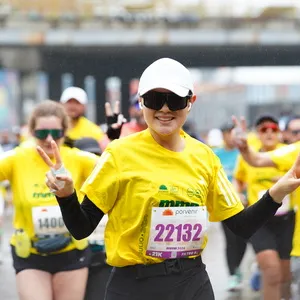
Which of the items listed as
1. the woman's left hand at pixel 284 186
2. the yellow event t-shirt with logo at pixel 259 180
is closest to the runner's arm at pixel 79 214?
the woman's left hand at pixel 284 186

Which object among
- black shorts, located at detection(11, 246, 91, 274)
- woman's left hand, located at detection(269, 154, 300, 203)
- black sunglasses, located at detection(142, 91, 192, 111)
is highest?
black sunglasses, located at detection(142, 91, 192, 111)

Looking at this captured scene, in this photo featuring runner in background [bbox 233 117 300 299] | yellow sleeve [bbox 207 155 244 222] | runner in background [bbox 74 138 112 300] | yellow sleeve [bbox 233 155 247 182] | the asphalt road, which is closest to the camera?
yellow sleeve [bbox 207 155 244 222]

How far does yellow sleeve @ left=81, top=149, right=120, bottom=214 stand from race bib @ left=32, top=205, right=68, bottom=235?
1564 millimetres

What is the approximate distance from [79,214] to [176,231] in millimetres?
482

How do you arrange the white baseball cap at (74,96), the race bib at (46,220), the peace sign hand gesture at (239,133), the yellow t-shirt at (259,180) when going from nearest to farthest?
the peace sign hand gesture at (239,133), the race bib at (46,220), the yellow t-shirt at (259,180), the white baseball cap at (74,96)

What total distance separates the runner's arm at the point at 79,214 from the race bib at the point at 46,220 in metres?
1.57

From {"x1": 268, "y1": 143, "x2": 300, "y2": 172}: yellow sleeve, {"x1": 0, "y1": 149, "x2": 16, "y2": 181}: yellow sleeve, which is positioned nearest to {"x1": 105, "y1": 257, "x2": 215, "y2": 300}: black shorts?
{"x1": 0, "y1": 149, "x2": 16, "y2": 181}: yellow sleeve

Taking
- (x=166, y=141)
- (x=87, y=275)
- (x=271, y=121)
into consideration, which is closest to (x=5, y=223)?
(x=271, y=121)

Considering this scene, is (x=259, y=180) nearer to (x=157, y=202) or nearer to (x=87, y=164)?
(x=87, y=164)

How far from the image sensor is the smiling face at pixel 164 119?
3760 millimetres

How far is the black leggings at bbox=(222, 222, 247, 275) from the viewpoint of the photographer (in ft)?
28.1

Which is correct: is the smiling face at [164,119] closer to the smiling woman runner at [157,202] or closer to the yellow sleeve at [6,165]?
the smiling woman runner at [157,202]

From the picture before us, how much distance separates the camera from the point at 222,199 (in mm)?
3934

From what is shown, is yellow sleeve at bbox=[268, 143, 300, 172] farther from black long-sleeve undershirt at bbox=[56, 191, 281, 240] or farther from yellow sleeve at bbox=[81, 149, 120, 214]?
yellow sleeve at bbox=[81, 149, 120, 214]
